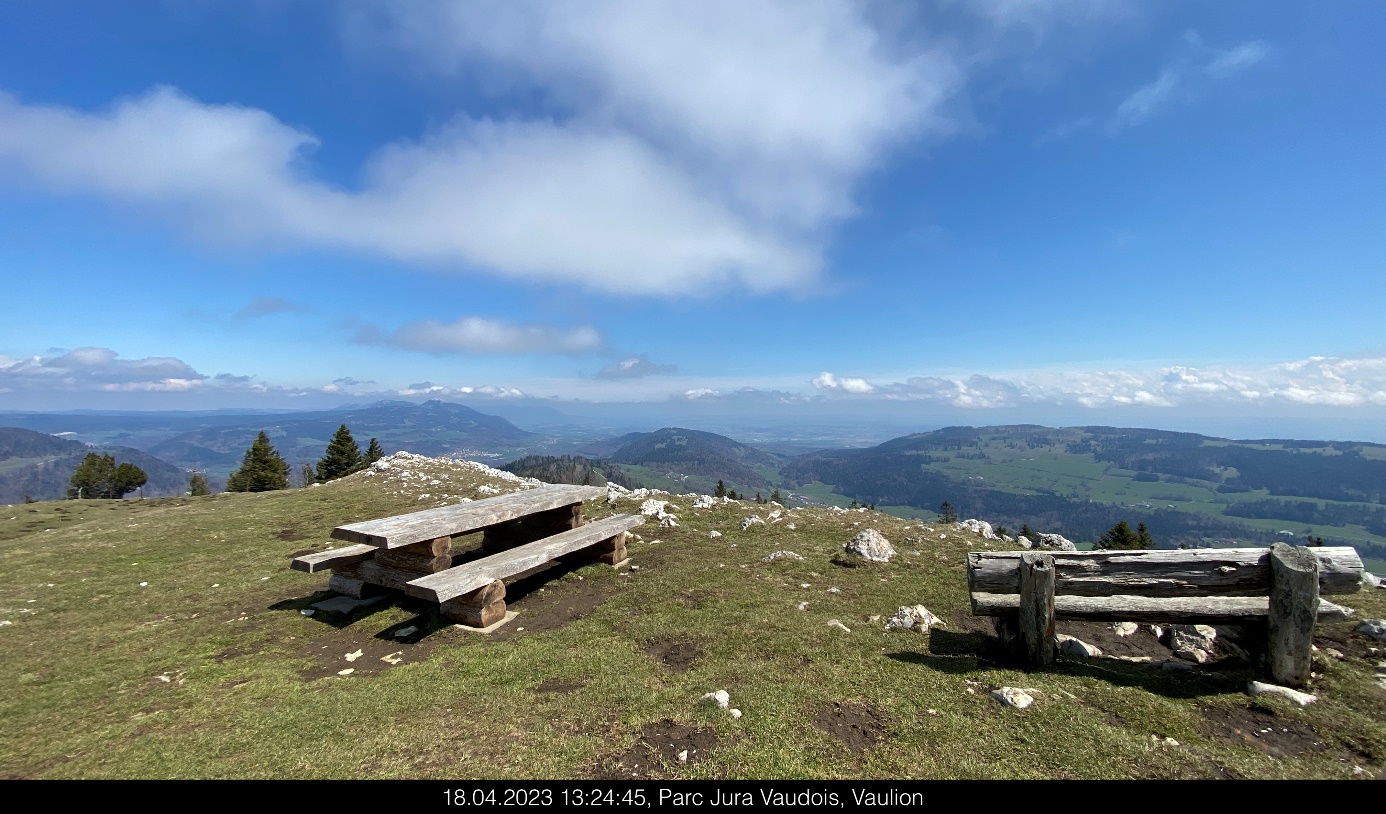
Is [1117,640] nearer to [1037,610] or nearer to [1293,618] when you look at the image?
[1293,618]

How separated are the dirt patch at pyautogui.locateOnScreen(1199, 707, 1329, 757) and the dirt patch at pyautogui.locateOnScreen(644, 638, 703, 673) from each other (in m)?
5.93

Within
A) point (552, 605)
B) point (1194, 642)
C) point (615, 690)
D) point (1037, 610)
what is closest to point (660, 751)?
point (615, 690)

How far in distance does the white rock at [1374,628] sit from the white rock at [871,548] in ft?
25.1

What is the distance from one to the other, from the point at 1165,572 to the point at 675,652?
7.02 m

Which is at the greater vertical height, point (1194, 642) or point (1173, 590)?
point (1173, 590)

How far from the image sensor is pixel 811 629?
870 cm

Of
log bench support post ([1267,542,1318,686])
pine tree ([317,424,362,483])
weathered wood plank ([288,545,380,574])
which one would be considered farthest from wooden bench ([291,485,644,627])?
pine tree ([317,424,362,483])

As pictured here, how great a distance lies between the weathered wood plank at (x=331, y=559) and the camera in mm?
9703

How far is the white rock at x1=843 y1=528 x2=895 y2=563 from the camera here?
13.4m

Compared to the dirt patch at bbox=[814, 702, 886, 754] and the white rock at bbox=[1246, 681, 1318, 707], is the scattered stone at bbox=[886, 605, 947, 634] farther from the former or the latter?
the white rock at bbox=[1246, 681, 1318, 707]

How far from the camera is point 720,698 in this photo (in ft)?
20.6

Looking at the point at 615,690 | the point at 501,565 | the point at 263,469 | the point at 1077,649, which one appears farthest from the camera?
the point at 263,469

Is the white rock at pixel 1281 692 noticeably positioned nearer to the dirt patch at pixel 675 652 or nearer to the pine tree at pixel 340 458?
the dirt patch at pixel 675 652

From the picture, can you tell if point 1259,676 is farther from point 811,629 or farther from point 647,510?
point 647,510
